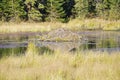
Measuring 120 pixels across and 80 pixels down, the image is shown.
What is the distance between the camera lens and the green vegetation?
51.1 metres

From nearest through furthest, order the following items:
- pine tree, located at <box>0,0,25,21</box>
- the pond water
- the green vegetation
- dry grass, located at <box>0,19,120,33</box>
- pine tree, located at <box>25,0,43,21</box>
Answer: the pond water, dry grass, located at <box>0,19,120,33</box>, pine tree, located at <box>0,0,25,21</box>, the green vegetation, pine tree, located at <box>25,0,43,21</box>

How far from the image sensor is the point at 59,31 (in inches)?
1048

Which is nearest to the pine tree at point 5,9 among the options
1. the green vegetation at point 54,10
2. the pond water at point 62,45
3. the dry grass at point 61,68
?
the green vegetation at point 54,10

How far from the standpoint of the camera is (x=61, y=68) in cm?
1096

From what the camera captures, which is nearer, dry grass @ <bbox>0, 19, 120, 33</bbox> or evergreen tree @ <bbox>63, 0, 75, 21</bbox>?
dry grass @ <bbox>0, 19, 120, 33</bbox>

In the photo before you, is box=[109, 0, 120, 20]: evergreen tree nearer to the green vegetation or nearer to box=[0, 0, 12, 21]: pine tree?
the green vegetation

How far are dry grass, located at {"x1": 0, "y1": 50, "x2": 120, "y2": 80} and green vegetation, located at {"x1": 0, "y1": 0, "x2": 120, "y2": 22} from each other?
120 feet

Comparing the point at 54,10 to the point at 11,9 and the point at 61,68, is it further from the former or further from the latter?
the point at 61,68

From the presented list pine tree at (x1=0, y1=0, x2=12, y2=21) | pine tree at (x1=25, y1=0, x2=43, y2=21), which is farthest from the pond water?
pine tree at (x1=25, y1=0, x2=43, y2=21)

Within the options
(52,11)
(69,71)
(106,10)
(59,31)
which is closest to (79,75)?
(69,71)

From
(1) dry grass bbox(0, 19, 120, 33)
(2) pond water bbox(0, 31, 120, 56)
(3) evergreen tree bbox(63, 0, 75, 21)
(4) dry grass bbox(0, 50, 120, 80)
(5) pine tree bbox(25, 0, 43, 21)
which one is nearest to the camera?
(4) dry grass bbox(0, 50, 120, 80)

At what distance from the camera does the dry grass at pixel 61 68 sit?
977 centimetres

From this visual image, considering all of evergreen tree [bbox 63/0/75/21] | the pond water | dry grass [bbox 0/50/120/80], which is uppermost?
dry grass [bbox 0/50/120/80]

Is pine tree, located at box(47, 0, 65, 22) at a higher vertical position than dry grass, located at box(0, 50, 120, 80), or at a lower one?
lower
